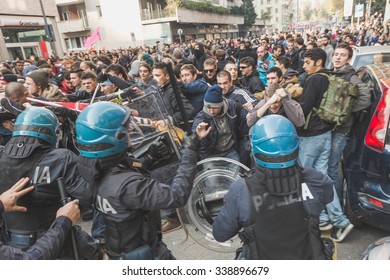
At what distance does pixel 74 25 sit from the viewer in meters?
30.2

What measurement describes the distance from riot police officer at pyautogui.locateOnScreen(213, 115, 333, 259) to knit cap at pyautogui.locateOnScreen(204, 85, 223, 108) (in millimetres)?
1320

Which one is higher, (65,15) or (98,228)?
(65,15)

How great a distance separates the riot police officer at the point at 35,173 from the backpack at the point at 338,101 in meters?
2.37

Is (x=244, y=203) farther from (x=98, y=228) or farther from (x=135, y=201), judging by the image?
(x=98, y=228)

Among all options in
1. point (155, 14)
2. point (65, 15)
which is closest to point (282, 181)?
point (155, 14)

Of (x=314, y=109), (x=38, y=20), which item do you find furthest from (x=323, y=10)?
(x=314, y=109)

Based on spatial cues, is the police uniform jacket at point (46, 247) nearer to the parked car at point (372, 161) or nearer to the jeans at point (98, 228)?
the jeans at point (98, 228)

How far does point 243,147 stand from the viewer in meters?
3.36

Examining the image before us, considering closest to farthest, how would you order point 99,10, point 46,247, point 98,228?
1. point 46,247
2. point 98,228
3. point 99,10

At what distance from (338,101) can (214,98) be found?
4.09ft

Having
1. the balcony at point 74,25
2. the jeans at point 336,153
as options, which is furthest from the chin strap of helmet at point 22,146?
the balcony at point 74,25

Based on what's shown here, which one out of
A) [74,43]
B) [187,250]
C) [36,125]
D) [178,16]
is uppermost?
[178,16]

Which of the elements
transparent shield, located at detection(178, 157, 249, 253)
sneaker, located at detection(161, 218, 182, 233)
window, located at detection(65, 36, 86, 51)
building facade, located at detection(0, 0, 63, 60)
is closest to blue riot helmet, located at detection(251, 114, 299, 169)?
transparent shield, located at detection(178, 157, 249, 253)
